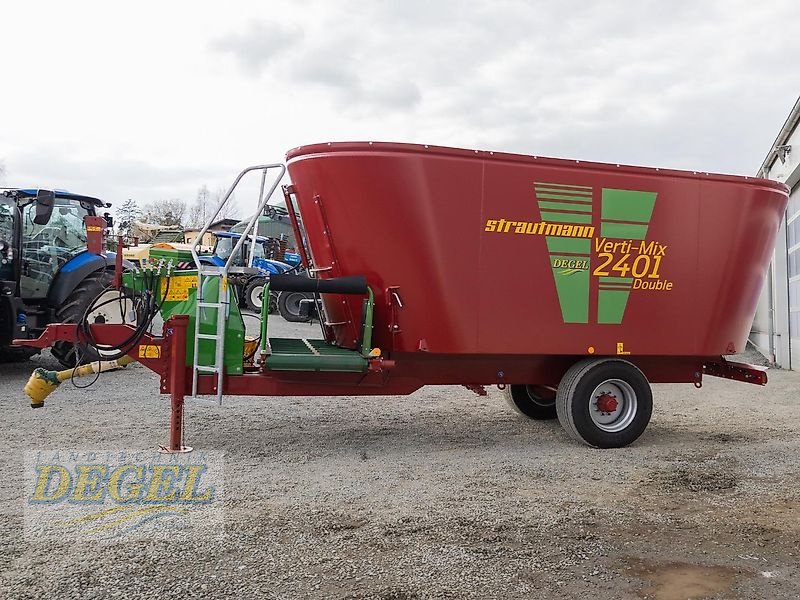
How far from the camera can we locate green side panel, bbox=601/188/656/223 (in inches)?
250

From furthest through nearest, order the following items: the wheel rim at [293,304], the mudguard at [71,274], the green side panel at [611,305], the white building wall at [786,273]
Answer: the wheel rim at [293,304], the white building wall at [786,273], the mudguard at [71,274], the green side panel at [611,305]

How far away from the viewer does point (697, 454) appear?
20.6ft

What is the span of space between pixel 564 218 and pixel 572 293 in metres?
0.64

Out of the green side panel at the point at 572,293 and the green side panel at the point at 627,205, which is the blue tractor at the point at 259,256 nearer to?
the green side panel at the point at 572,293

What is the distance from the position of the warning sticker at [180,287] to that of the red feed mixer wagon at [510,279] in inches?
5.4

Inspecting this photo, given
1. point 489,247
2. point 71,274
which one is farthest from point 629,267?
point 71,274

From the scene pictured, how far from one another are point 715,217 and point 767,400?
4.00 m

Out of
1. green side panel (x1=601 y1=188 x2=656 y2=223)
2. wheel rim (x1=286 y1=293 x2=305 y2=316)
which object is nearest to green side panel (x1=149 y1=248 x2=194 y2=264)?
green side panel (x1=601 y1=188 x2=656 y2=223)

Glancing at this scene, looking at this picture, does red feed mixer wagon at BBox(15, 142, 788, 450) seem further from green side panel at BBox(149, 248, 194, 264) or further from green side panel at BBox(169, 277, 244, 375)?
green side panel at BBox(149, 248, 194, 264)

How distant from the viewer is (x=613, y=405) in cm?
650

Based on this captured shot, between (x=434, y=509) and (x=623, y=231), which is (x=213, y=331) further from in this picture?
(x=623, y=231)

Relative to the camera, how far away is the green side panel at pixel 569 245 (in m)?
6.23

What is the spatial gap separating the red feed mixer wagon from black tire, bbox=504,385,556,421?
104 cm

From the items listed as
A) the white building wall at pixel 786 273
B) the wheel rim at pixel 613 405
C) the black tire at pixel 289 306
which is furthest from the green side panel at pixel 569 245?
the black tire at pixel 289 306
